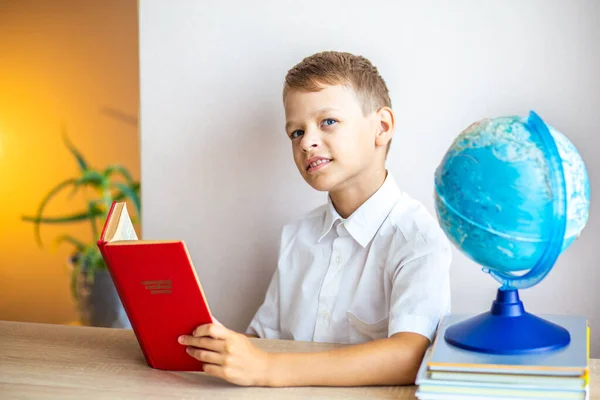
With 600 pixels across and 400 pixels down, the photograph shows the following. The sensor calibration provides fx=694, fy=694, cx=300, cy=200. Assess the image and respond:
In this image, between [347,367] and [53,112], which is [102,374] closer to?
[347,367]

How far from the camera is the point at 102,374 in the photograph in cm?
128

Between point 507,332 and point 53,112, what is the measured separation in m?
3.44

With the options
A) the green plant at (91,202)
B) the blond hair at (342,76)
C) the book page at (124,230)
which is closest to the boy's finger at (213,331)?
the book page at (124,230)

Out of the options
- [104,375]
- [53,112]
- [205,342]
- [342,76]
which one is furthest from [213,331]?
[53,112]

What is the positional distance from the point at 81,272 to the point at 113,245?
132 cm

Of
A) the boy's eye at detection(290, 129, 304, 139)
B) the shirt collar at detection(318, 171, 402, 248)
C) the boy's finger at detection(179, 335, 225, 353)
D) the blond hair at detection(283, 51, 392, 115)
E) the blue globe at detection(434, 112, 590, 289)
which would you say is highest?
the blond hair at detection(283, 51, 392, 115)

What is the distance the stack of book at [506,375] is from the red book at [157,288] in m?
0.40

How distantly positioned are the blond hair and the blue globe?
446mm

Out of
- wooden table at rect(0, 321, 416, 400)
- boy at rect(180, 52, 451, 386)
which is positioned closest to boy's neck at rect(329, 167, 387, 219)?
boy at rect(180, 52, 451, 386)

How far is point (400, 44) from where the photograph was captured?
5.45 ft

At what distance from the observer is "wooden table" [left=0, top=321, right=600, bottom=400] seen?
1170mm

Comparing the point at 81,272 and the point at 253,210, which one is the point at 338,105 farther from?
the point at 81,272

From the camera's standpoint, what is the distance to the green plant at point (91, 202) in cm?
258

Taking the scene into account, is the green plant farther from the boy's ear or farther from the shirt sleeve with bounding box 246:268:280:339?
the boy's ear
